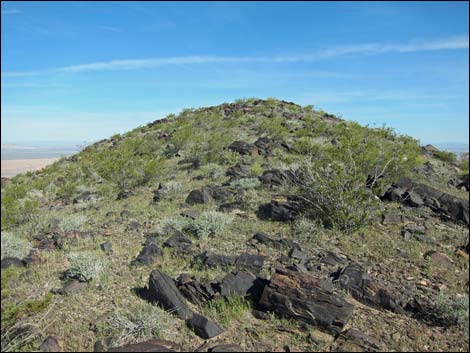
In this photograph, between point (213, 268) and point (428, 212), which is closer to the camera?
point (213, 268)

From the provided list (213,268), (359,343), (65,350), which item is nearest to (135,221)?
(213,268)

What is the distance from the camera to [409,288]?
6.18 m

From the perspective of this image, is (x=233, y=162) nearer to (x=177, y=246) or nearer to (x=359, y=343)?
(x=177, y=246)

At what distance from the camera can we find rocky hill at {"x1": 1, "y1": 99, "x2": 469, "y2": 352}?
4977 mm

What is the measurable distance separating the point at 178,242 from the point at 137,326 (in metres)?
3.07

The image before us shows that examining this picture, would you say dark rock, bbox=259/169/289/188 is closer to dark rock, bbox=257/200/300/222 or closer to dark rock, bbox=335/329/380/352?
dark rock, bbox=257/200/300/222

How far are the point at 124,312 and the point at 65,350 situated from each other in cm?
106

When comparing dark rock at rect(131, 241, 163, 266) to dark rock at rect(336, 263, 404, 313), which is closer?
dark rock at rect(336, 263, 404, 313)

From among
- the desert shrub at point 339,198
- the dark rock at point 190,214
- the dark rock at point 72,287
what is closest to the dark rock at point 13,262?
the dark rock at point 72,287

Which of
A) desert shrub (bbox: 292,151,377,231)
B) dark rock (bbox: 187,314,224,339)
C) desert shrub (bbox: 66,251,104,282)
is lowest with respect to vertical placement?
dark rock (bbox: 187,314,224,339)

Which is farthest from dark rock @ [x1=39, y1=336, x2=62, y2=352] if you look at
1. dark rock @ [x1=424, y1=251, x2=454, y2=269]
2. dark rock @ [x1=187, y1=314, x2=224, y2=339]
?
dark rock @ [x1=424, y1=251, x2=454, y2=269]

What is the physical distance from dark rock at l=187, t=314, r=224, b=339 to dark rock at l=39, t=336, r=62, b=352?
175 centimetres

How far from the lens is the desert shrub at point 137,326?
4922mm

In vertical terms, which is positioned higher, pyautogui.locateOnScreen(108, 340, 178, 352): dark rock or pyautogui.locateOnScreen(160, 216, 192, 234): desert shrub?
pyautogui.locateOnScreen(160, 216, 192, 234): desert shrub
